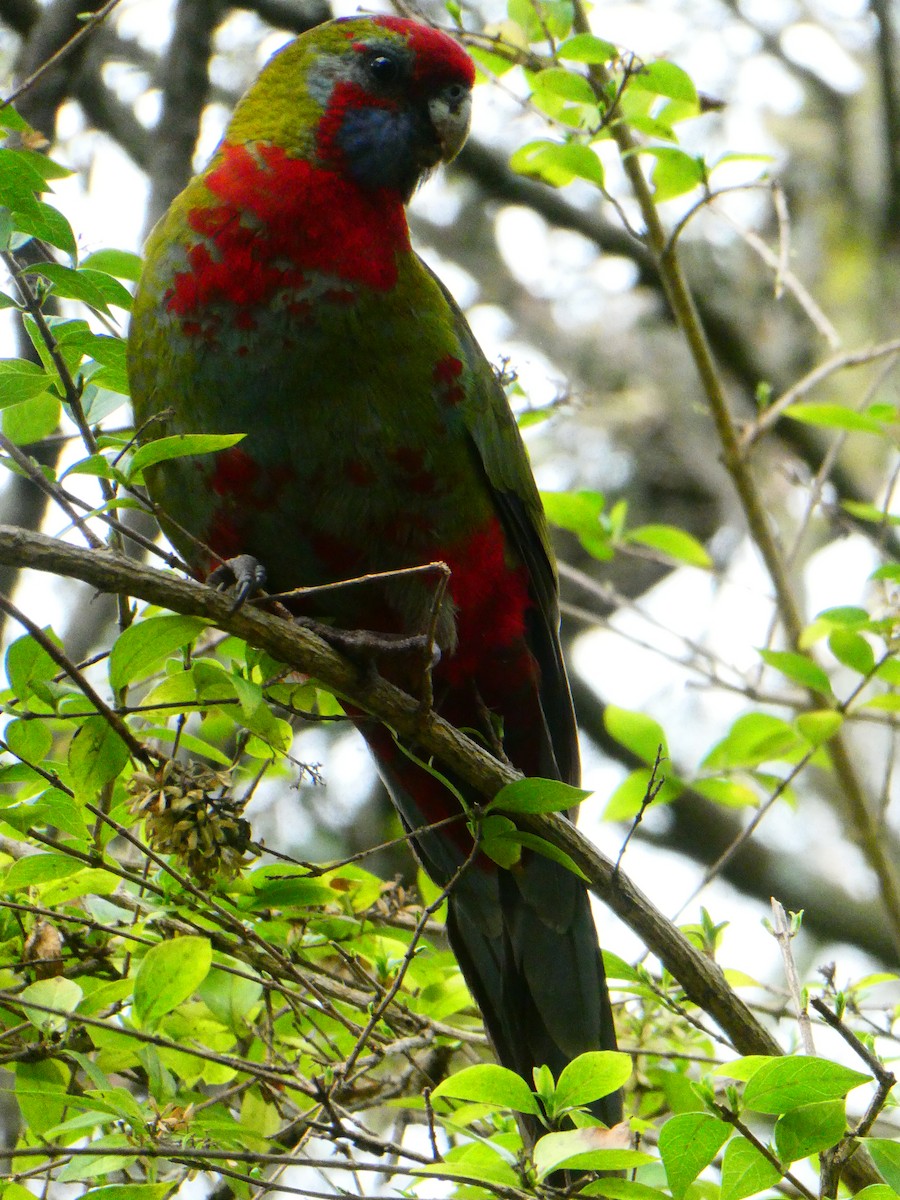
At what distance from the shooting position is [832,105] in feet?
28.2

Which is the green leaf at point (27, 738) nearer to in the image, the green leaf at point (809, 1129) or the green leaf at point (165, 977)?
the green leaf at point (165, 977)

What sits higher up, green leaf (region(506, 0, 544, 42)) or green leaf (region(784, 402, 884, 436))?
green leaf (region(506, 0, 544, 42))

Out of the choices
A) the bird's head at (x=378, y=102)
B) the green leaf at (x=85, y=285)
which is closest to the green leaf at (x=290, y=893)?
the green leaf at (x=85, y=285)

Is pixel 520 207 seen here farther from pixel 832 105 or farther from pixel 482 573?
pixel 482 573

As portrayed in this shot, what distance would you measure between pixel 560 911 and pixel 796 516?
4.21 metres

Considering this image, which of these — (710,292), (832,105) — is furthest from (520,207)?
(832,105)

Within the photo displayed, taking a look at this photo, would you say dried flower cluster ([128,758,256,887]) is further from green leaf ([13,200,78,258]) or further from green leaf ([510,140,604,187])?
green leaf ([510,140,604,187])

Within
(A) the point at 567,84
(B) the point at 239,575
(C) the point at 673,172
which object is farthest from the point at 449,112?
(B) the point at 239,575

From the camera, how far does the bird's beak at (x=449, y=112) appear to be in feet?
9.98

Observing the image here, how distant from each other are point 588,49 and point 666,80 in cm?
20

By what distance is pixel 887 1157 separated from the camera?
5.90ft

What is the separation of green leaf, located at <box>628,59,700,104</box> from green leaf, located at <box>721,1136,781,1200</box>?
229 cm

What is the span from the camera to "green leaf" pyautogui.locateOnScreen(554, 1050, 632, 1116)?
1842 millimetres

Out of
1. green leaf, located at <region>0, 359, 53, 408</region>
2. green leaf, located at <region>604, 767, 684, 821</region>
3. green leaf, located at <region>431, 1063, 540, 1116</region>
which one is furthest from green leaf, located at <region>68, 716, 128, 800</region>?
green leaf, located at <region>604, 767, 684, 821</region>
